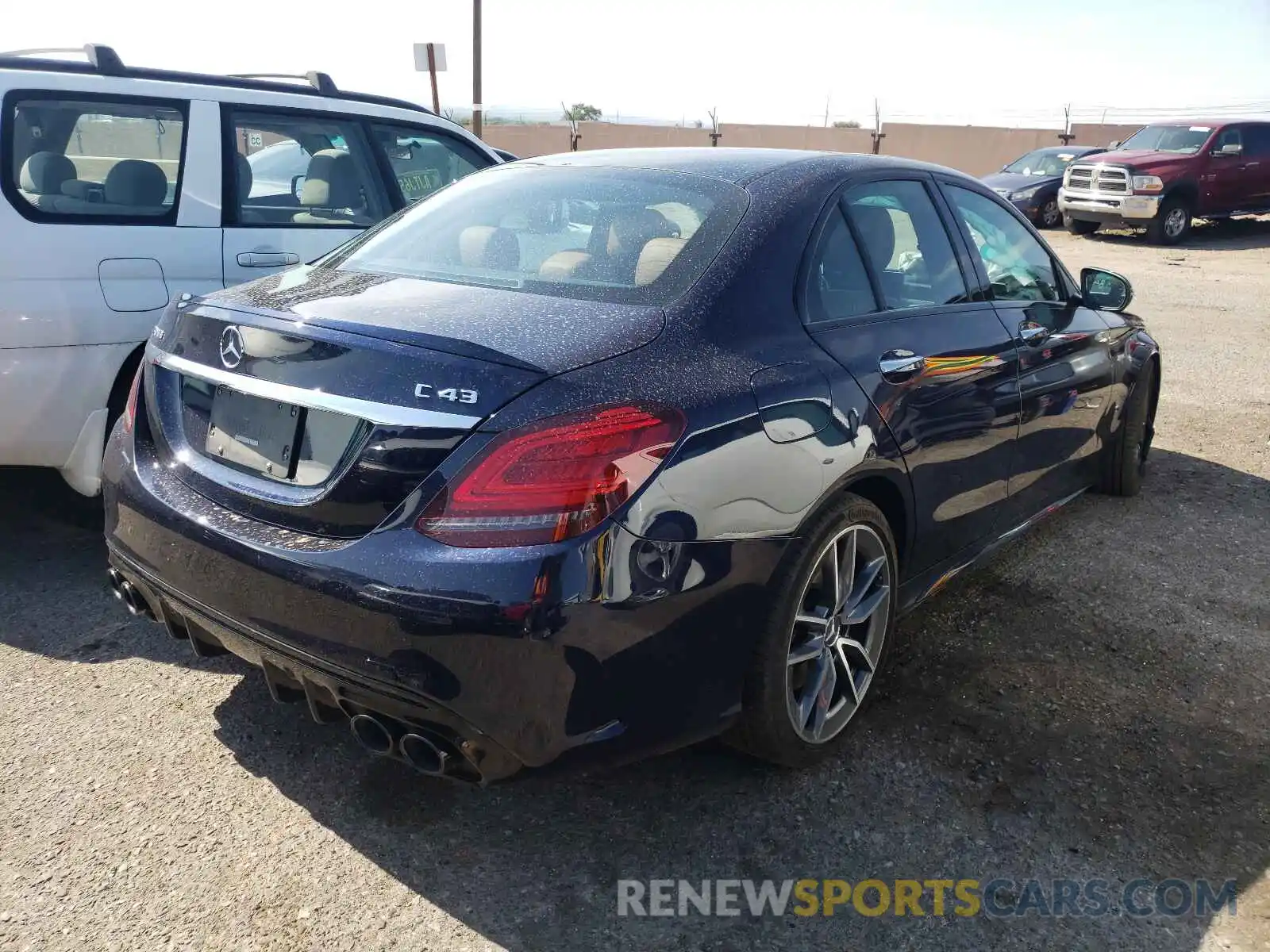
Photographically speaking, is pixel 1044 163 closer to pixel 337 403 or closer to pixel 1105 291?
pixel 1105 291

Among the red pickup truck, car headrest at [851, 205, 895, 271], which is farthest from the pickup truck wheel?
car headrest at [851, 205, 895, 271]

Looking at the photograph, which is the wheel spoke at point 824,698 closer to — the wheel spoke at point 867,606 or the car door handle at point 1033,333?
the wheel spoke at point 867,606

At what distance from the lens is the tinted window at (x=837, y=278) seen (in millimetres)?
2822

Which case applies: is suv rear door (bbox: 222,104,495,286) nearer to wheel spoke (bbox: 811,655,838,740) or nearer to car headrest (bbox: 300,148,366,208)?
car headrest (bbox: 300,148,366,208)

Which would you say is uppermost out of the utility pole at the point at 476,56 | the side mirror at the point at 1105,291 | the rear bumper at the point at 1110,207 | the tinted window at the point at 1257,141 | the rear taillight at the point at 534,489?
the utility pole at the point at 476,56

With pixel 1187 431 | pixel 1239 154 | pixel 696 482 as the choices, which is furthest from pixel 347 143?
pixel 1239 154

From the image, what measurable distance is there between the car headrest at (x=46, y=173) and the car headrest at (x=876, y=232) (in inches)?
117

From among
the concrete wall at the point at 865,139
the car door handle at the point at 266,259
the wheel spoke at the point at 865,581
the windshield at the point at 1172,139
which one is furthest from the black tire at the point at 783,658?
the concrete wall at the point at 865,139

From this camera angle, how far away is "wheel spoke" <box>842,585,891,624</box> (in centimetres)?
293

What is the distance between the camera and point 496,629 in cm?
A: 209

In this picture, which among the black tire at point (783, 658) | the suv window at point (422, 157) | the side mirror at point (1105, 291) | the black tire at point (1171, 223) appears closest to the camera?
the black tire at point (783, 658)

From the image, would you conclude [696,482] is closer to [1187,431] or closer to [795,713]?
[795,713]

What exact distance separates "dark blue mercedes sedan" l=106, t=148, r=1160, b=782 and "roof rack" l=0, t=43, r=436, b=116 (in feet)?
5.48

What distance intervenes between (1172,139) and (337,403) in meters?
19.2
